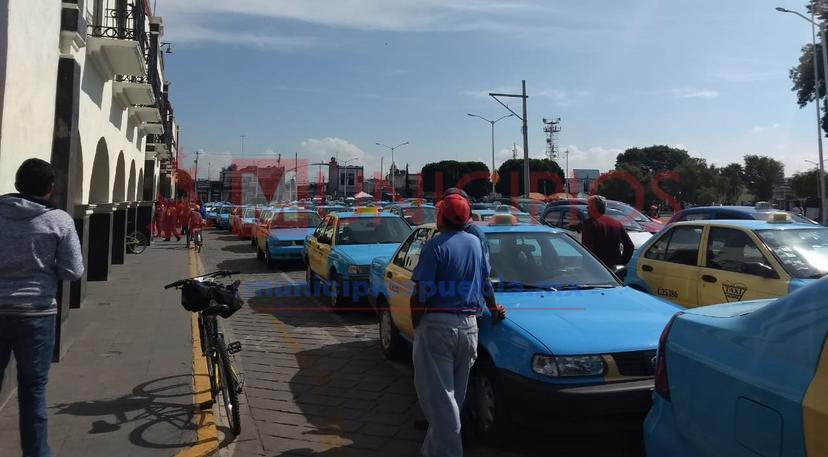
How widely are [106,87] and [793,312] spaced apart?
1127 centimetres

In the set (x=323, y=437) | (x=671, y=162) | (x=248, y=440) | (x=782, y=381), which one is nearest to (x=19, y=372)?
(x=248, y=440)

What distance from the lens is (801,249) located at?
5.81m

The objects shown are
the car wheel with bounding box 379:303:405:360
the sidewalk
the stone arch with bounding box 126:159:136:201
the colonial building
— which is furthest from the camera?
the stone arch with bounding box 126:159:136:201

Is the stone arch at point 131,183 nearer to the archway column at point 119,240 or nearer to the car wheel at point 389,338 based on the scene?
the archway column at point 119,240

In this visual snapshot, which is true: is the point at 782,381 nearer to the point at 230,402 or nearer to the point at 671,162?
the point at 230,402

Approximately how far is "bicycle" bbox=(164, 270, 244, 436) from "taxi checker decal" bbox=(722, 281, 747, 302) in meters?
4.49

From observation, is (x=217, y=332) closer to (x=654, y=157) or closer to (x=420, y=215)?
(x=420, y=215)

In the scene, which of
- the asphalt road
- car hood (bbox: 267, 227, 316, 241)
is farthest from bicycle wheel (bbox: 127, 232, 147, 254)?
the asphalt road

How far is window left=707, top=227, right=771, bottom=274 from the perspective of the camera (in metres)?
5.87

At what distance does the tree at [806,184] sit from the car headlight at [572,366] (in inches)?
2293

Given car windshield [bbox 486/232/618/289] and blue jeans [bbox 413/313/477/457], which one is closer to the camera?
blue jeans [bbox 413/313/477/457]

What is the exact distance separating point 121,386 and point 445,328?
135 inches

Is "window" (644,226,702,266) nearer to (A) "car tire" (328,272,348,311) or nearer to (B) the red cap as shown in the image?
(B) the red cap

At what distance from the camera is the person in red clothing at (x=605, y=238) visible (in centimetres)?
736
